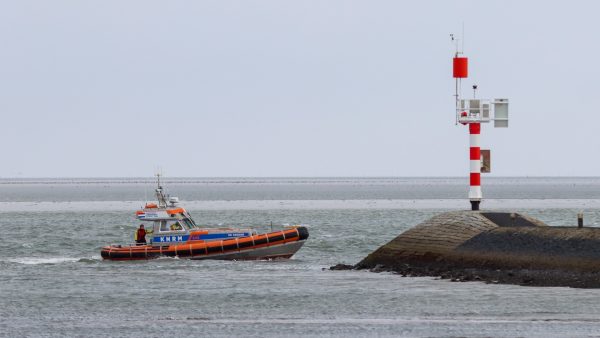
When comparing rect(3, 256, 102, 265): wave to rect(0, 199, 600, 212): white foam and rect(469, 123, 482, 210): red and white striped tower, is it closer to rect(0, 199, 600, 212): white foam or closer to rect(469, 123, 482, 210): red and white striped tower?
rect(469, 123, 482, 210): red and white striped tower

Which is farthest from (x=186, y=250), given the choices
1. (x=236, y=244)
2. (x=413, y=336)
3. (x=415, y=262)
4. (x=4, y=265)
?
(x=413, y=336)

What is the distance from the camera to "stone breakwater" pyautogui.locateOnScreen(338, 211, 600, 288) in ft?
91.3

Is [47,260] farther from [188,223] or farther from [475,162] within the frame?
[475,162]

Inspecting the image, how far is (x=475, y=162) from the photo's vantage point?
33.2m

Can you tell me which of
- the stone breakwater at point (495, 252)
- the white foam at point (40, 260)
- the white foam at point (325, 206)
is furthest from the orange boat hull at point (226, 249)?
the white foam at point (325, 206)

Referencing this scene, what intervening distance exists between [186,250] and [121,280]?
688 cm

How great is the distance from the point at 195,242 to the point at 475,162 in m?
11.6

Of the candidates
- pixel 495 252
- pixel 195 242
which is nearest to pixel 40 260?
pixel 195 242

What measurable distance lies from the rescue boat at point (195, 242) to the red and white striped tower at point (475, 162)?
929 cm

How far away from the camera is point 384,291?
96.2 feet

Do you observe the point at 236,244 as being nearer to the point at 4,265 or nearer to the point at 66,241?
the point at 4,265

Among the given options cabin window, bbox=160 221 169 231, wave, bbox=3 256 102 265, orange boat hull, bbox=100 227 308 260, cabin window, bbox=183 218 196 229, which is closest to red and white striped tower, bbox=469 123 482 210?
orange boat hull, bbox=100 227 308 260

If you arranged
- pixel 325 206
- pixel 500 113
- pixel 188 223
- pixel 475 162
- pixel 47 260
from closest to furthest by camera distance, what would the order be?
pixel 475 162 → pixel 500 113 → pixel 47 260 → pixel 188 223 → pixel 325 206

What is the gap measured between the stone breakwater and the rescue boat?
710 centimetres
